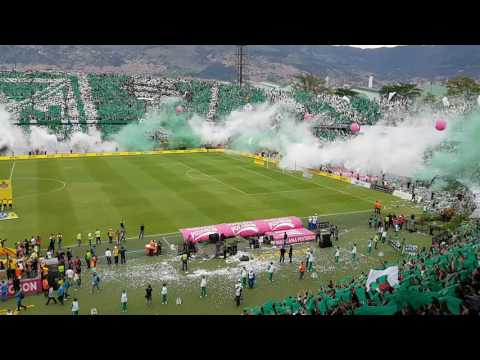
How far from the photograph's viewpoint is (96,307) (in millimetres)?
16250

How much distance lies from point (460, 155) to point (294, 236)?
1242 centimetres

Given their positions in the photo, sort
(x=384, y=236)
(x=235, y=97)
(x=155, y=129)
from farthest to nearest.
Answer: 1. (x=235, y=97)
2. (x=155, y=129)
3. (x=384, y=236)

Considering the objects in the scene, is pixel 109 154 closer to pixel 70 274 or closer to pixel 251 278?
pixel 70 274

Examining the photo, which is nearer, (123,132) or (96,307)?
(96,307)

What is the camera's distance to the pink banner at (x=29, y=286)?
16922mm

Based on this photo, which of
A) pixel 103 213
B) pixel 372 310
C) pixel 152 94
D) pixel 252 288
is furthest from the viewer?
pixel 152 94

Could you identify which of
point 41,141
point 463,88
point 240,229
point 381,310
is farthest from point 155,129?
point 381,310

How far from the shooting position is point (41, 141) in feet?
165

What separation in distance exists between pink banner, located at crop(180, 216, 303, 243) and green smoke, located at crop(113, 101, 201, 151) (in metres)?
32.9

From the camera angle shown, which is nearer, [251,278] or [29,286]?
[29,286]

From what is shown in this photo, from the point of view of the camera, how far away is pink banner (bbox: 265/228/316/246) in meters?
22.9

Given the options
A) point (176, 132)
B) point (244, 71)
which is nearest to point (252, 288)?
point (176, 132)
